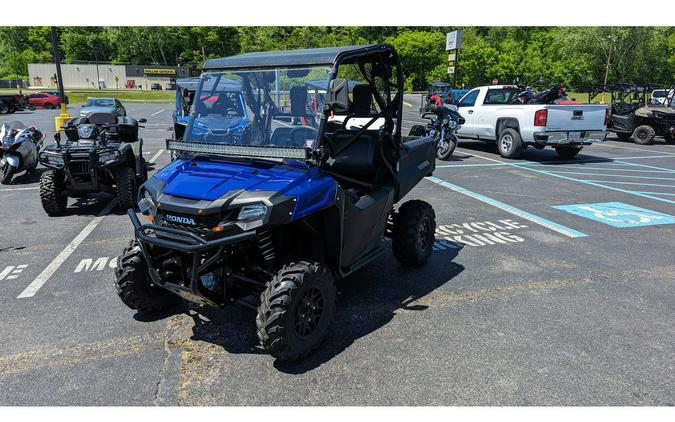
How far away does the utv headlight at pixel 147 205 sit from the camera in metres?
3.62

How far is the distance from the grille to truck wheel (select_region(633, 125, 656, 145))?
18.4 metres

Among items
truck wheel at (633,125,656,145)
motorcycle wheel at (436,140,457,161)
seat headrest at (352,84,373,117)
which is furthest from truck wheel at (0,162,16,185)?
truck wheel at (633,125,656,145)

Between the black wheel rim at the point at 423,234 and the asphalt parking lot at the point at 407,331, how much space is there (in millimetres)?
288

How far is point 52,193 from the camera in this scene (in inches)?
299

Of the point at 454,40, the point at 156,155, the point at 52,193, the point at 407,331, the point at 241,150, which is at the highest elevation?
the point at 454,40

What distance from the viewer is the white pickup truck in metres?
12.6

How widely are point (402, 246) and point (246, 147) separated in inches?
86.7

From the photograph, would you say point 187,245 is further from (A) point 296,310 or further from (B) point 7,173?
(B) point 7,173

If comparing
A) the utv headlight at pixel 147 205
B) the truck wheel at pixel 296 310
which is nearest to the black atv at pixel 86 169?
the utv headlight at pixel 147 205

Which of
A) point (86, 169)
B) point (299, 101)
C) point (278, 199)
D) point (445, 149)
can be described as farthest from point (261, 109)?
point (445, 149)

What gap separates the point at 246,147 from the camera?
12.7 ft

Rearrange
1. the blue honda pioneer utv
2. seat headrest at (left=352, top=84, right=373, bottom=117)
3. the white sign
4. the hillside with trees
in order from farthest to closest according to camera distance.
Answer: the hillside with trees
the white sign
seat headrest at (left=352, top=84, right=373, bottom=117)
the blue honda pioneer utv

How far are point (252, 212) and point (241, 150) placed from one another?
0.82 metres

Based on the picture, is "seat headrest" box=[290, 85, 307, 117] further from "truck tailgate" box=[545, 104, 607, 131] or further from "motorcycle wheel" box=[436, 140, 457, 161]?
"truck tailgate" box=[545, 104, 607, 131]
